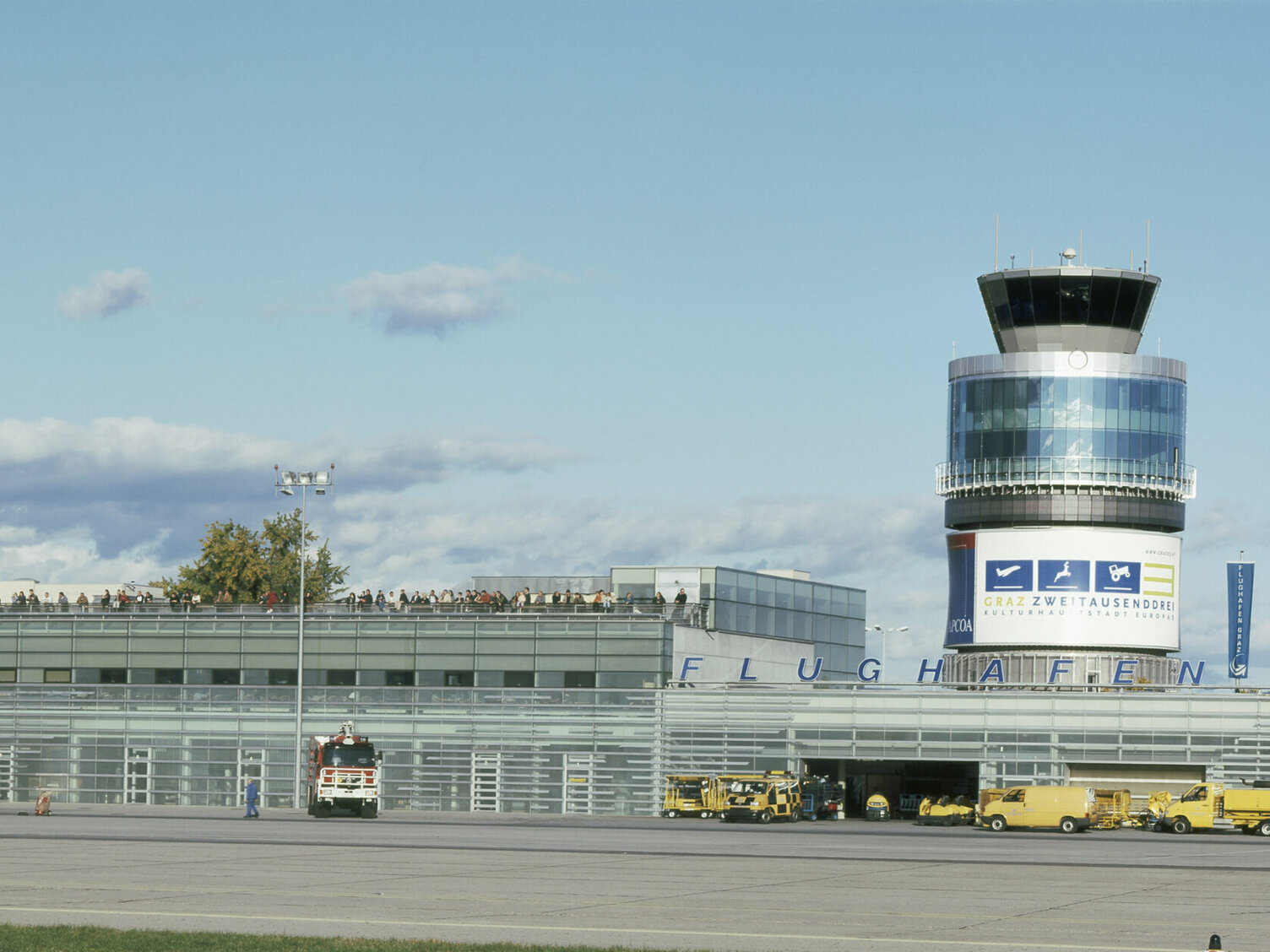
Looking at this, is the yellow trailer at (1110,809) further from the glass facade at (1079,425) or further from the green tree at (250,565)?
the green tree at (250,565)

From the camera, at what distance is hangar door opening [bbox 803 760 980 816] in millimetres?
83625

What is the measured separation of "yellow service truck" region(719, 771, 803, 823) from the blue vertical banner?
2426 cm

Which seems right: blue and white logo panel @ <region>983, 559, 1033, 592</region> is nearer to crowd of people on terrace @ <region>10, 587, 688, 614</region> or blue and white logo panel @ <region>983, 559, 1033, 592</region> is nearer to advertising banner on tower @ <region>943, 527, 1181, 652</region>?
advertising banner on tower @ <region>943, 527, 1181, 652</region>

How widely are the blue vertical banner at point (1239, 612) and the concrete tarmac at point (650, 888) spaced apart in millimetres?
29933

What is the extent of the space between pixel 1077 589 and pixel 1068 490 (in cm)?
468

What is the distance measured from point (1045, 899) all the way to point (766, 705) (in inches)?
1945

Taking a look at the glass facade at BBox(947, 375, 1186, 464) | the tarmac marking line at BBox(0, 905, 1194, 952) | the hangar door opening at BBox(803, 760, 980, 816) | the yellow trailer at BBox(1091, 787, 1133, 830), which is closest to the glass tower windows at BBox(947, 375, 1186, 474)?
the glass facade at BBox(947, 375, 1186, 464)

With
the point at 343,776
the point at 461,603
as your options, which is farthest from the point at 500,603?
the point at 343,776

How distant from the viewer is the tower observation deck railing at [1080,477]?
3413 inches

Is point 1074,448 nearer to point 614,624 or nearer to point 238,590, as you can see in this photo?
point 614,624

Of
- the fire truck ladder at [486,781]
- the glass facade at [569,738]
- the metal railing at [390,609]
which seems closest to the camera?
the glass facade at [569,738]

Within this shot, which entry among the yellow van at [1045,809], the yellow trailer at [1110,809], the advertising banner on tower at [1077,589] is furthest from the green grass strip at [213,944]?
the advertising banner on tower at [1077,589]

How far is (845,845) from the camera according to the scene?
167 ft

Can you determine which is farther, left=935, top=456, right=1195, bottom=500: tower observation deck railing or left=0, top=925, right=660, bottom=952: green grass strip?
left=935, top=456, right=1195, bottom=500: tower observation deck railing
